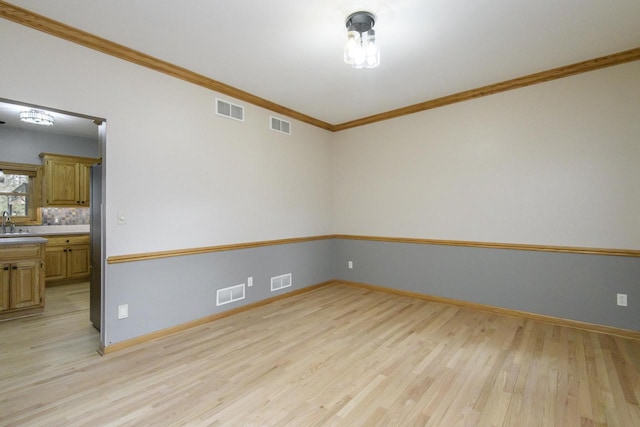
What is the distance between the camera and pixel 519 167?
3652mm

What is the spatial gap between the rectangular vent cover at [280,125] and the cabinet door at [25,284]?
371cm

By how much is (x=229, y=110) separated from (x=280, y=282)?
2.55 meters

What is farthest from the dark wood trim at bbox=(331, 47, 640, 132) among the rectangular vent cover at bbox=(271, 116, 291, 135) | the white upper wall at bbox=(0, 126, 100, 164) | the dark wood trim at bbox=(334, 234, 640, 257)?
Result: the white upper wall at bbox=(0, 126, 100, 164)

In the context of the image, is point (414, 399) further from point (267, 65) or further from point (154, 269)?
point (267, 65)

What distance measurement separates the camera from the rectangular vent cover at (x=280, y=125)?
4410 mm

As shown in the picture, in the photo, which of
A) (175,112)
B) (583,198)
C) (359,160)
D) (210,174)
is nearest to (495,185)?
(583,198)

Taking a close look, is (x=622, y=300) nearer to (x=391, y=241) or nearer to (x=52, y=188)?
(x=391, y=241)

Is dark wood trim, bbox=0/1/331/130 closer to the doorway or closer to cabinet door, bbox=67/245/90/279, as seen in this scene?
the doorway

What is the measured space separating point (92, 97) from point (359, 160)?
12.3 ft

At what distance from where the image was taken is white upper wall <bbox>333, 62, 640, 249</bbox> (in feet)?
10.2

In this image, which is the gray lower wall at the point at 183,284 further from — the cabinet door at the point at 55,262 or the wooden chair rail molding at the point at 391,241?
the cabinet door at the point at 55,262

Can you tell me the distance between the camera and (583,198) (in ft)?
10.7

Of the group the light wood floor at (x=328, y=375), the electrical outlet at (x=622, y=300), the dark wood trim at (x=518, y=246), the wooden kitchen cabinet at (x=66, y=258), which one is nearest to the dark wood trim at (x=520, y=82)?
the dark wood trim at (x=518, y=246)

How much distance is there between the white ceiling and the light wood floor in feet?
9.61
